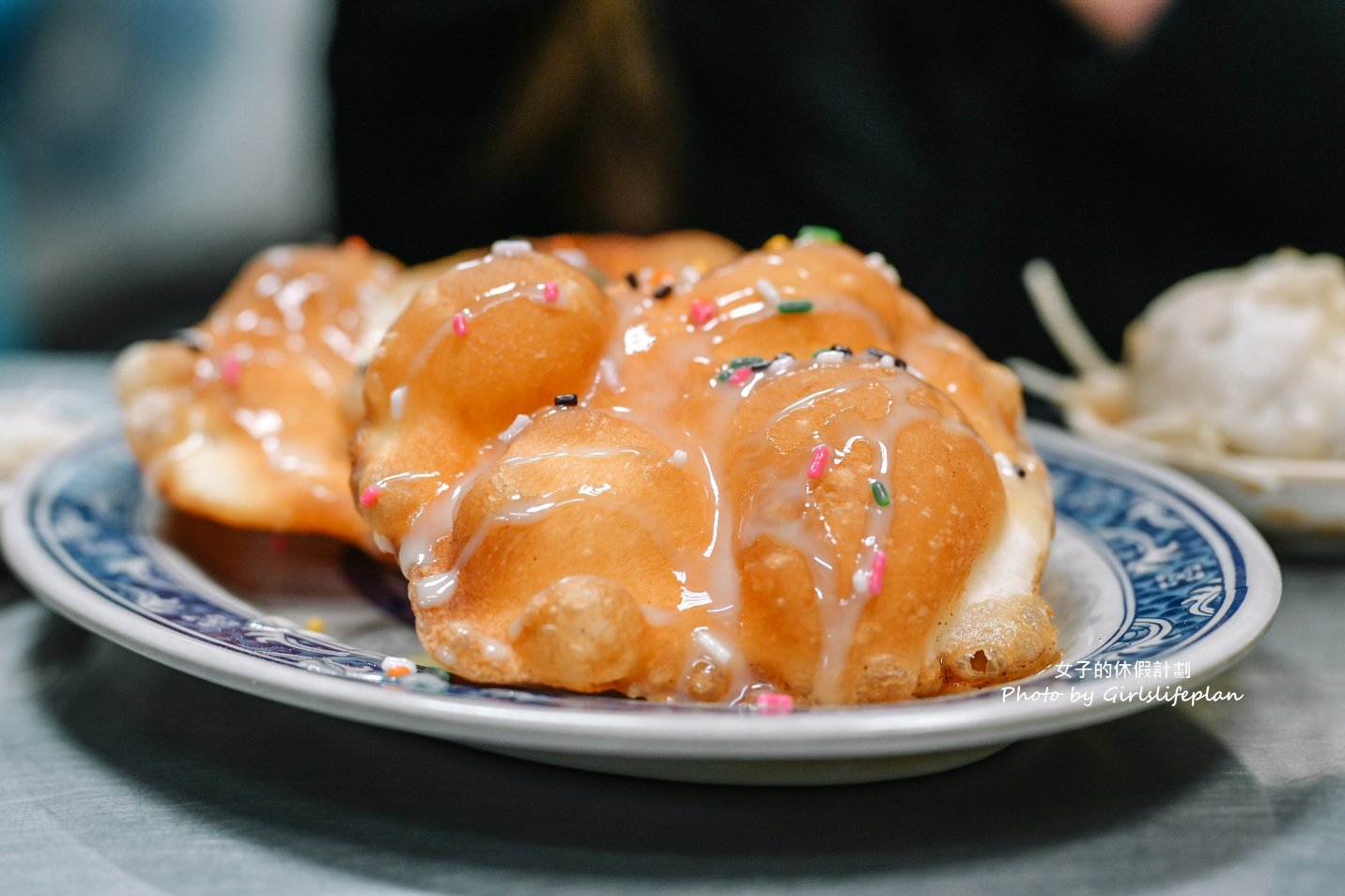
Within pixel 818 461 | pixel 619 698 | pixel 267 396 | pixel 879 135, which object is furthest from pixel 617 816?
pixel 879 135

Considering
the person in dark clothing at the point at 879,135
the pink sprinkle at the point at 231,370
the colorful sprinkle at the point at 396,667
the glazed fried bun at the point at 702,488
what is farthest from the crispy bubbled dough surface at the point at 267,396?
the person in dark clothing at the point at 879,135

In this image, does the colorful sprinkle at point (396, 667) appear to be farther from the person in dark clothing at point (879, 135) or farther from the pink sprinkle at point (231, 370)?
the person in dark clothing at point (879, 135)

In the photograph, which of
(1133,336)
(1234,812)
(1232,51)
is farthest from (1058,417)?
(1234,812)

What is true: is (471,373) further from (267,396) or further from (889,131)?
(889,131)

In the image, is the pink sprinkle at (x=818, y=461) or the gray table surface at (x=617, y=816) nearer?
the gray table surface at (x=617, y=816)

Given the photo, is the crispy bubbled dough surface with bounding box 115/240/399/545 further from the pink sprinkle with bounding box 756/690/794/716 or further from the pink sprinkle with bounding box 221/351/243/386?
the pink sprinkle with bounding box 756/690/794/716
